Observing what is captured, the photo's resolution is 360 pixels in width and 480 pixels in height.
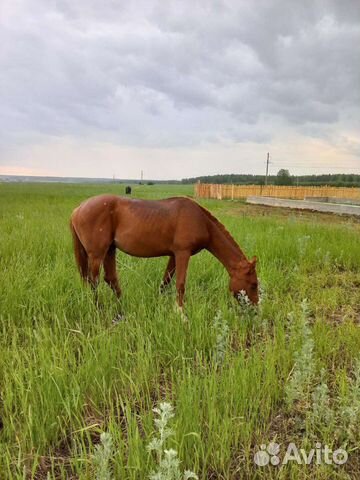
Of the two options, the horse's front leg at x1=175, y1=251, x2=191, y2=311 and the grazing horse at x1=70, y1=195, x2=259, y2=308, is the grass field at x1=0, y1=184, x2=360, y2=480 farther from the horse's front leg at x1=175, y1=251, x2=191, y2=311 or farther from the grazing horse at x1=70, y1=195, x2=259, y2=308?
the grazing horse at x1=70, y1=195, x2=259, y2=308

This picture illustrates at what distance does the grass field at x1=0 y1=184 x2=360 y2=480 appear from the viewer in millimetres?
1863

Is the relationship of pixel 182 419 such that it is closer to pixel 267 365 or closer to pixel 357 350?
pixel 267 365

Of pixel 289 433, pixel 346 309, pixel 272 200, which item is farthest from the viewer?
pixel 272 200

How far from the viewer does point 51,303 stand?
389 centimetres

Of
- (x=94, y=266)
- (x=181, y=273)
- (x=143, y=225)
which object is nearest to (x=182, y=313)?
(x=181, y=273)

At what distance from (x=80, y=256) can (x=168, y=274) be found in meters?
1.11

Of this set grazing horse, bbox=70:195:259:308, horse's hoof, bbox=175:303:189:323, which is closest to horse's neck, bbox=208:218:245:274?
grazing horse, bbox=70:195:259:308

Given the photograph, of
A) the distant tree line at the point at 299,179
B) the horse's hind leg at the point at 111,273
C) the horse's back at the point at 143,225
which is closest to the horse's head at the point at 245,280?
the horse's back at the point at 143,225

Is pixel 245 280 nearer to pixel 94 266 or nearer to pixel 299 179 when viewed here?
pixel 94 266

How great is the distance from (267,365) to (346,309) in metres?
2.40

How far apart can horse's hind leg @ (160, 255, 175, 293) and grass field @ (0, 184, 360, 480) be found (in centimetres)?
17

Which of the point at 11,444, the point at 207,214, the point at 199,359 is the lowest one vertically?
the point at 11,444

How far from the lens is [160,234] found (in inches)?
150

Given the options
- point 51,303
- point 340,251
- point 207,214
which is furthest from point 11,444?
point 340,251
